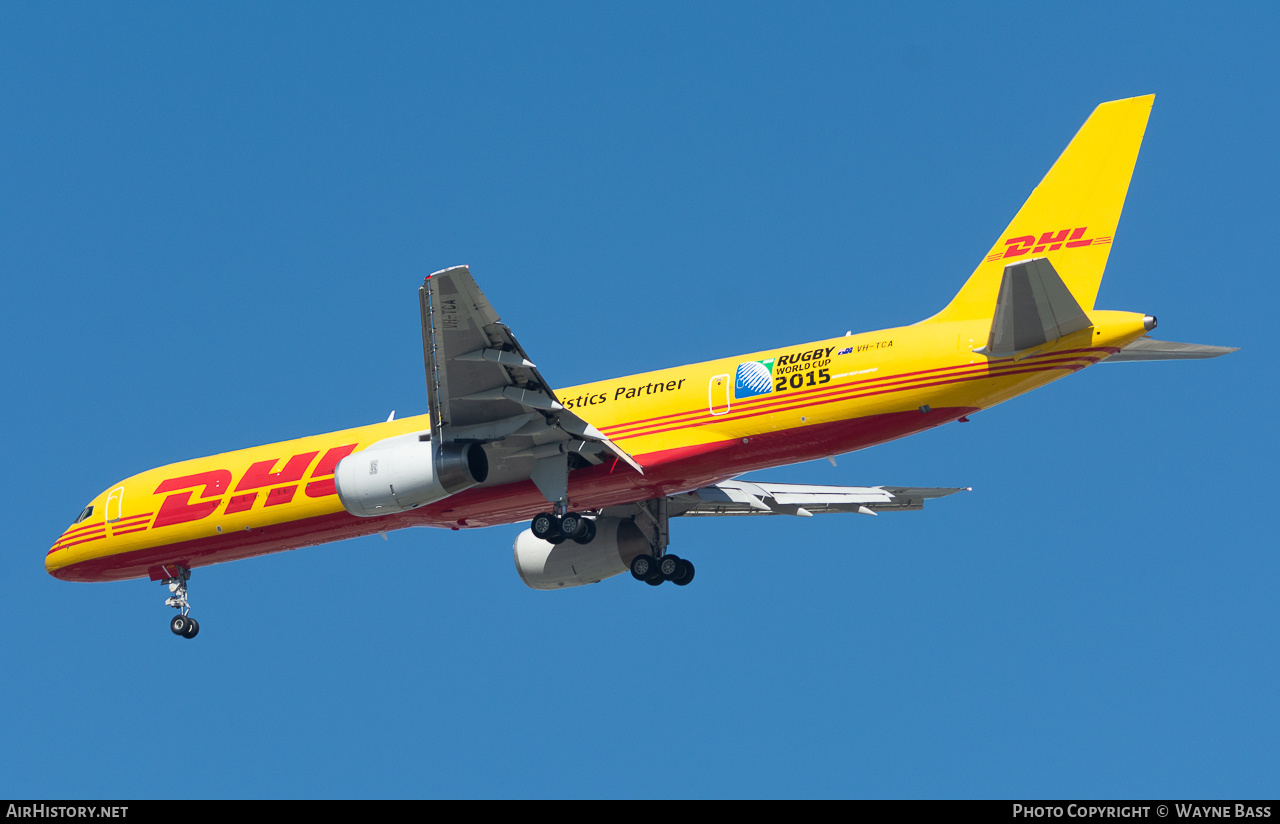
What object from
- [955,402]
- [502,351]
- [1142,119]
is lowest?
[955,402]

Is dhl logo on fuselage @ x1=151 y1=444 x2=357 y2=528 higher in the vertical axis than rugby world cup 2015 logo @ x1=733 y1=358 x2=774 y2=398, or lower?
higher

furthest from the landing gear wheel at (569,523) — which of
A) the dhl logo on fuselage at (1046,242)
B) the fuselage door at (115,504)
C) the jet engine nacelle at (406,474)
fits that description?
the fuselage door at (115,504)

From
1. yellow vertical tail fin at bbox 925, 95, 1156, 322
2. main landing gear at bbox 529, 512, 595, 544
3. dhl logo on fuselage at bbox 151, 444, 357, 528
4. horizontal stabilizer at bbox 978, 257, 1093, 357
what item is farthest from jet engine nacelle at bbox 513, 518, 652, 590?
horizontal stabilizer at bbox 978, 257, 1093, 357

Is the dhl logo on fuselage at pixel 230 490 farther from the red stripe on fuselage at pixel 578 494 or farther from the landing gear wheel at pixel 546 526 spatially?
the landing gear wheel at pixel 546 526

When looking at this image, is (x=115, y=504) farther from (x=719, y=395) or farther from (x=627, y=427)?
(x=719, y=395)

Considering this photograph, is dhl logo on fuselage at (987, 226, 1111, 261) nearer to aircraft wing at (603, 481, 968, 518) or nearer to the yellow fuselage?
the yellow fuselage

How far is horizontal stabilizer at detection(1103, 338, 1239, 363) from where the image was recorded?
24038 millimetres

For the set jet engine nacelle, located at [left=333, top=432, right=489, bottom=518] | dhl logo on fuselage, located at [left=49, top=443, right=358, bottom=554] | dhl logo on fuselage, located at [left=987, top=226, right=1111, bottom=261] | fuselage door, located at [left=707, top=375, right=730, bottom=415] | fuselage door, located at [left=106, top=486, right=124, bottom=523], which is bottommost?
jet engine nacelle, located at [left=333, top=432, right=489, bottom=518]

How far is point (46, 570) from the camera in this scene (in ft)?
107

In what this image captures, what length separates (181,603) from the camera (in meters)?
32.0

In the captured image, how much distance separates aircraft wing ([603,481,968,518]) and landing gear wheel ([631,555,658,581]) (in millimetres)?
1384

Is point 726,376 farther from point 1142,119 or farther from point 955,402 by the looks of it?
point 1142,119

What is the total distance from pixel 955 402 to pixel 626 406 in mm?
6234

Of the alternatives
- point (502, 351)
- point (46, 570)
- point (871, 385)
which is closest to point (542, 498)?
point (502, 351)
